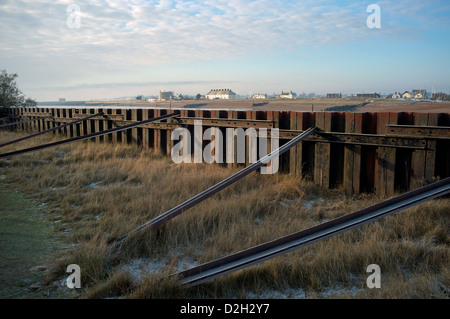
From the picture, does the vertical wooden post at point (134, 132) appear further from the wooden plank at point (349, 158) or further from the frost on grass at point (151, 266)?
the frost on grass at point (151, 266)

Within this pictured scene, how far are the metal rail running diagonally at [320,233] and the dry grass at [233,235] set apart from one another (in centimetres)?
28

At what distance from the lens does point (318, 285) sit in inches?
142

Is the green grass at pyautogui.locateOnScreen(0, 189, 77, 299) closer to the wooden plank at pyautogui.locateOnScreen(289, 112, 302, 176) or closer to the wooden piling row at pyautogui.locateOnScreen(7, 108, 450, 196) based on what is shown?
the wooden piling row at pyautogui.locateOnScreen(7, 108, 450, 196)

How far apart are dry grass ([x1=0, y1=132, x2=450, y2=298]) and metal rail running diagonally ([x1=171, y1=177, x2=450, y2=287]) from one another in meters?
0.28

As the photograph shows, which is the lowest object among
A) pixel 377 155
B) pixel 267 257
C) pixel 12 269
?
pixel 12 269

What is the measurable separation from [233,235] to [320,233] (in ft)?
5.45

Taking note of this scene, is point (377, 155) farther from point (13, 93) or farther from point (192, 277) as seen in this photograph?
point (13, 93)

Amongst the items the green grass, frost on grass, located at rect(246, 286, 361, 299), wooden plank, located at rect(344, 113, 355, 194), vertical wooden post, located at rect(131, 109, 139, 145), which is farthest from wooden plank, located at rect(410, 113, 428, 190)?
vertical wooden post, located at rect(131, 109, 139, 145)

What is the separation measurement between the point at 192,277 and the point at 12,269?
7.07ft

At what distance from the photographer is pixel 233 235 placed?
4723mm

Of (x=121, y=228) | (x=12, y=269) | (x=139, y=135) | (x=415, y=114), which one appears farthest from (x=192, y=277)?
(x=139, y=135)

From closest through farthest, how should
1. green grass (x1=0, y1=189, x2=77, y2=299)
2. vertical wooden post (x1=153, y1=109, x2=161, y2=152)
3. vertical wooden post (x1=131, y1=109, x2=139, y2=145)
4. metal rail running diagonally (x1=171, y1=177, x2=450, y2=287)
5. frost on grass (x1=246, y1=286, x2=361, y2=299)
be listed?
1. metal rail running diagonally (x1=171, y1=177, x2=450, y2=287)
2. frost on grass (x1=246, y1=286, x2=361, y2=299)
3. green grass (x1=0, y1=189, x2=77, y2=299)
4. vertical wooden post (x1=153, y1=109, x2=161, y2=152)
5. vertical wooden post (x1=131, y1=109, x2=139, y2=145)

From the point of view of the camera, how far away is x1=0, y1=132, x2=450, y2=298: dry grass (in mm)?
3572

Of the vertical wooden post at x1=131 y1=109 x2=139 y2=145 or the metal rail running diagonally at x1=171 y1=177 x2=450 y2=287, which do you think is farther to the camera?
the vertical wooden post at x1=131 y1=109 x2=139 y2=145
